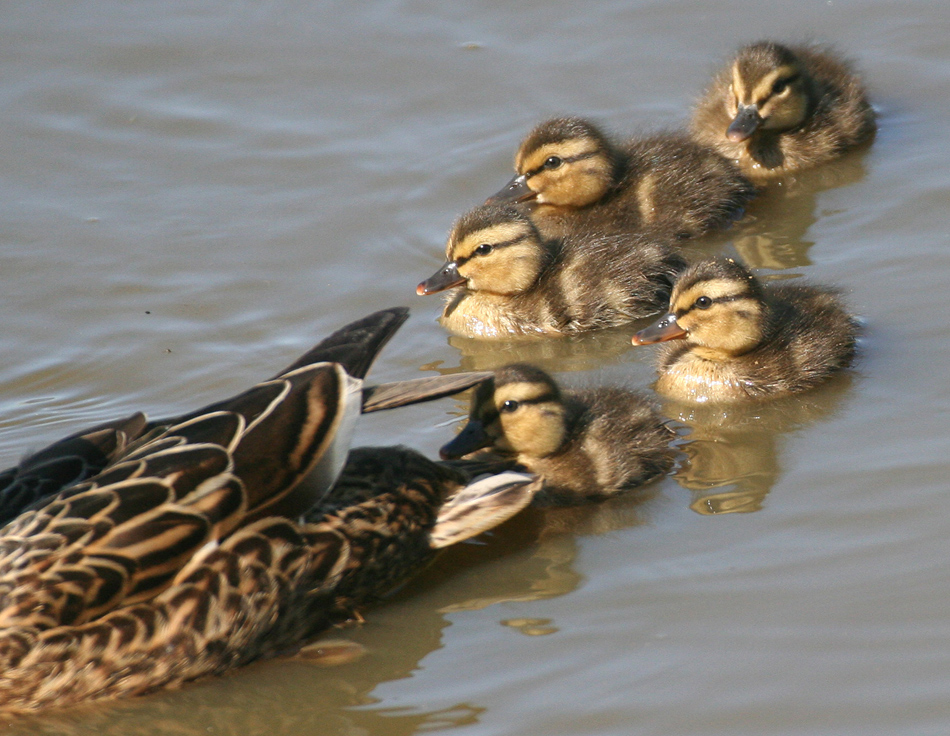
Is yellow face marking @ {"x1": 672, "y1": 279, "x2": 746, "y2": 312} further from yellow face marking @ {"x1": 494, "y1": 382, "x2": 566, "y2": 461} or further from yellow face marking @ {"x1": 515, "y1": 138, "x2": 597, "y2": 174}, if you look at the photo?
yellow face marking @ {"x1": 515, "y1": 138, "x2": 597, "y2": 174}

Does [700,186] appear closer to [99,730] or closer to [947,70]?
[947,70]

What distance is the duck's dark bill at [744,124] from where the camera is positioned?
5508mm

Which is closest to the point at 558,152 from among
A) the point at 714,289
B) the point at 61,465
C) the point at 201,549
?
the point at 714,289

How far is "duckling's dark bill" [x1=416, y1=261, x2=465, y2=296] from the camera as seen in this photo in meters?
4.80

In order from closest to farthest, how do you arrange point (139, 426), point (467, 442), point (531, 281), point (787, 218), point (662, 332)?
1. point (139, 426)
2. point (467, 442)
3. point (662, 332)
4. point (531, 281)
5. point (787, 218)

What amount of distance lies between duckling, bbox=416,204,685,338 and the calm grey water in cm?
11

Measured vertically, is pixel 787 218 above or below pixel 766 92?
below

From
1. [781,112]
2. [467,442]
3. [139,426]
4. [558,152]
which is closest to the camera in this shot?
[139,426]

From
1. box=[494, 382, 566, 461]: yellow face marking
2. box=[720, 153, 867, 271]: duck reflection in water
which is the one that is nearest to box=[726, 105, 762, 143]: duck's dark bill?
box=[720, 153, 867, 271]: duck reflection in water

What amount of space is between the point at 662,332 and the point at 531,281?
0.68 meters

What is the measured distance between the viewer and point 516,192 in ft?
17.6

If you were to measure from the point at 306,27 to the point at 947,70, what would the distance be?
305 centimetres

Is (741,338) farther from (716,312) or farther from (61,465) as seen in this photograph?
(61,465)

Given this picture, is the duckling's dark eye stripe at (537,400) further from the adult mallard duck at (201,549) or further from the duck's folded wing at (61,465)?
Result: the duck's folded wing at (61,465)
